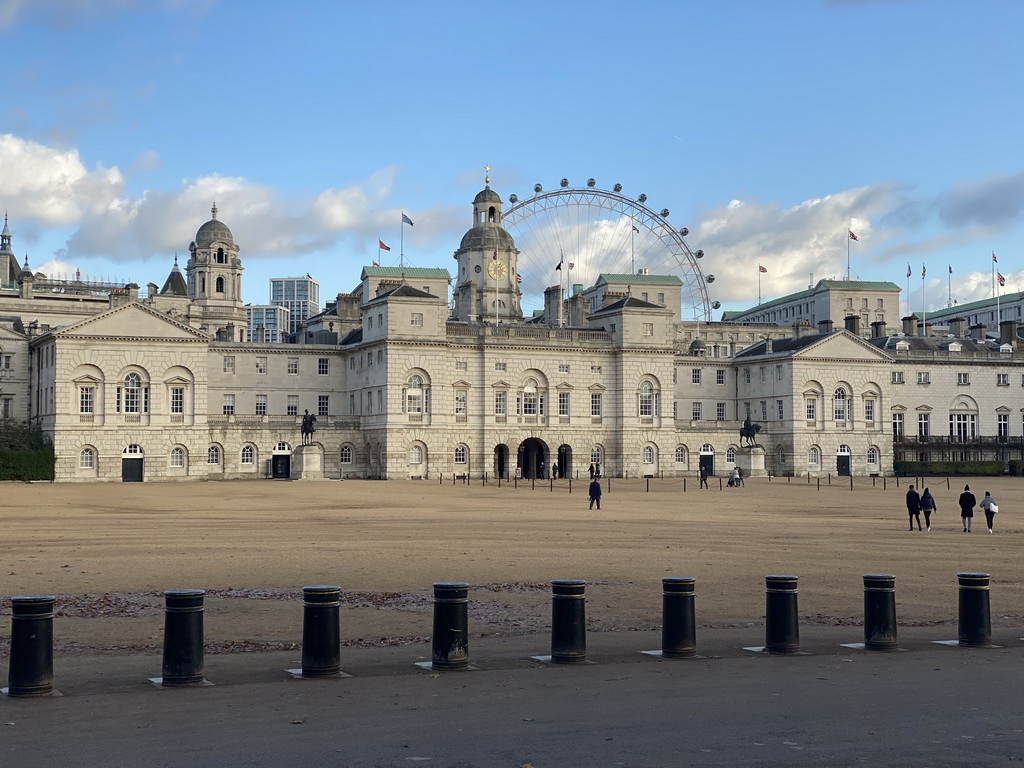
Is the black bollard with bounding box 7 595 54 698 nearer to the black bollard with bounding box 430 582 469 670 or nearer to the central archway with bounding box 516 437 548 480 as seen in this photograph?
the black bollard with bounding box 430 582 469 670

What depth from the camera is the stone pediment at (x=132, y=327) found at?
90750mm

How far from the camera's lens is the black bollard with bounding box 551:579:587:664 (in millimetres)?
17266

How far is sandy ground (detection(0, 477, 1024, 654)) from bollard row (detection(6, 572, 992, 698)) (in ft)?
8.89

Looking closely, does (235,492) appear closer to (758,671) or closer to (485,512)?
(485,512)

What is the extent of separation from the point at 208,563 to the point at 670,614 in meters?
16.1

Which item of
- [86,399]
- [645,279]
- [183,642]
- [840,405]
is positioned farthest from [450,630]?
[645,279]

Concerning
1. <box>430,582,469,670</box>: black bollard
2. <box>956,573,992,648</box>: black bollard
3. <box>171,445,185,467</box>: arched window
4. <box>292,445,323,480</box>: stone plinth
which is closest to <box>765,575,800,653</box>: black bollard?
<box>956,573,992,648</box>: black bollard

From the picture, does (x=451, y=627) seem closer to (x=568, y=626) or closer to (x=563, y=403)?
(x=568, y=626)

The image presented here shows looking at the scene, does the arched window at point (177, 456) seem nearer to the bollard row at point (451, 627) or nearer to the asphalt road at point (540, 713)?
the asphalt road at point (540, 713)

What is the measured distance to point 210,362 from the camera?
336ft

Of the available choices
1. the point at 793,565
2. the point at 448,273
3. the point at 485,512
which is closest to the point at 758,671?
the point at 793,565

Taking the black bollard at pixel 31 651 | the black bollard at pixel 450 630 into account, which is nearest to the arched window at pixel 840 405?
the black bollard at pixel 450 630

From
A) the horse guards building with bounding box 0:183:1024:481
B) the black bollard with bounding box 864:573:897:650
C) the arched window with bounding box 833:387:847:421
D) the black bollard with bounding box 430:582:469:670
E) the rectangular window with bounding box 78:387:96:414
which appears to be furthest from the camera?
the arched window with bounding box 833:387:847:421

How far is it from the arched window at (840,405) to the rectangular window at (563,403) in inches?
963
